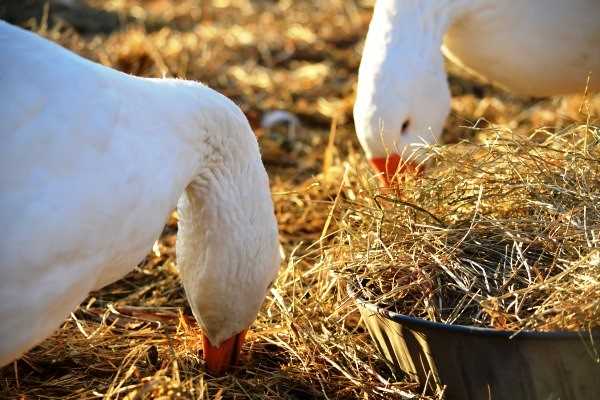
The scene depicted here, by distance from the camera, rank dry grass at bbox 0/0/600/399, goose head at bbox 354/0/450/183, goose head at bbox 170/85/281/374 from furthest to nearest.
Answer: goose head at bbox 354/0/450/183 → dry grass at bbox 0/0/600/399 → goose head at bbox 170/85/281/374

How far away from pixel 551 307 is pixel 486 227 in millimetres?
555

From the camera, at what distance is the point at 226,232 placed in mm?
3641

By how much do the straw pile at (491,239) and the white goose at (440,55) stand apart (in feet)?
2.46

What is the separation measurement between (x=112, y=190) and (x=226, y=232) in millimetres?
680

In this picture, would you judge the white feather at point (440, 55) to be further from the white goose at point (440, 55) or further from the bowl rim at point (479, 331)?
the bowl rim at point (479, 331)

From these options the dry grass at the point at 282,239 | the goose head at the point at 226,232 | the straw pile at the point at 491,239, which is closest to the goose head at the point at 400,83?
the dry grass at the point at 282,239

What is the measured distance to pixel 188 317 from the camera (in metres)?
4.33

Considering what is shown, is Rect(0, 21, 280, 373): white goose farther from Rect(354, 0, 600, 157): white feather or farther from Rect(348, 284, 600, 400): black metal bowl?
Rect(354, 0, 600, 157): white feather

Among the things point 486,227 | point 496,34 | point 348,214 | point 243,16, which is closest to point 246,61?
point 243,16

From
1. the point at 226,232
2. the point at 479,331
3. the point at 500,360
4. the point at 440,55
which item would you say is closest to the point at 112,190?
the point at 226,232

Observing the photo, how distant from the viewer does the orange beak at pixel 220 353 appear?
12.5ft

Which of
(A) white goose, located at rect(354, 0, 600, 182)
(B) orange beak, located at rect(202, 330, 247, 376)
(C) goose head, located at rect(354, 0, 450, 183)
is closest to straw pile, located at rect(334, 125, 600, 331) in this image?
(B) orange beak, located at rect(202, 330, 247, 376)

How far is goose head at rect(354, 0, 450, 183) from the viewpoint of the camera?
491cm

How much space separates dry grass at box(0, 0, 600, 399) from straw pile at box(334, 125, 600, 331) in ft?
0.77
